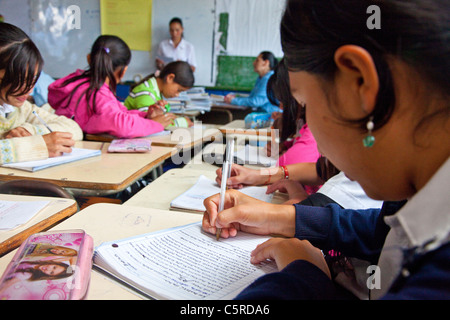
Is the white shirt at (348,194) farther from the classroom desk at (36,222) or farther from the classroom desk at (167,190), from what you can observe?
the classroom desk at (36,222)

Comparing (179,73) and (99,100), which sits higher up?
(179,73)

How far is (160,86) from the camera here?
9.75 ft

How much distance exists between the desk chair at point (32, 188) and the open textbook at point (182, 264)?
55 cm

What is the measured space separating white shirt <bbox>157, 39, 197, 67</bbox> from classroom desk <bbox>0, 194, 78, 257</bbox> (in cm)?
444

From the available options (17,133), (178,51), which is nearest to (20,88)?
(17,133)

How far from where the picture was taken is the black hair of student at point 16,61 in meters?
1.36

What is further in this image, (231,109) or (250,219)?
(231,109)


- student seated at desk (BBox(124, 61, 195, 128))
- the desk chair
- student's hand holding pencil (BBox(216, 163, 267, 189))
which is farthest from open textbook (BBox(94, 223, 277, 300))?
student seated at desk (BBox(124, 61, 195, 128))

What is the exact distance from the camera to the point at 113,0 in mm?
5219

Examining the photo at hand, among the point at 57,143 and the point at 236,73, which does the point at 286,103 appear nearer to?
the point at 57,143

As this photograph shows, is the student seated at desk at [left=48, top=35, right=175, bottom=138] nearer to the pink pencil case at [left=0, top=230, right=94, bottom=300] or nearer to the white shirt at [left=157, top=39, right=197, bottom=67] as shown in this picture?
the pink pencil case at [left=0, top=230, right=94, bottom=300]

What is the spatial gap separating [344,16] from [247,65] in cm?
481

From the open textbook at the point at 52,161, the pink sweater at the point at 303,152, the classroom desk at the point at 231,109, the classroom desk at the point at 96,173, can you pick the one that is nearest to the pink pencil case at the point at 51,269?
the classroom desk at the point at 96,173

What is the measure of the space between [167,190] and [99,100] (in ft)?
3.69
